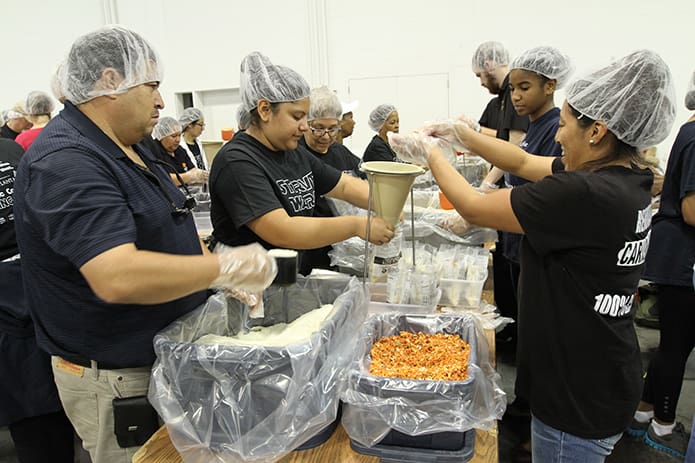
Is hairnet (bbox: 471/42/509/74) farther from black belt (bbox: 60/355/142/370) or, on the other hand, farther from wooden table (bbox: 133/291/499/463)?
black belt (bbox: 60/355/142/370)

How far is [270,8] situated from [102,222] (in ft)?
19.4

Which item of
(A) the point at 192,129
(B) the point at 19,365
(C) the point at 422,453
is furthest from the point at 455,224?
(A) the point at 192,129

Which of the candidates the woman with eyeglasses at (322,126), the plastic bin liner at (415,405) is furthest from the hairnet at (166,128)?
the plastic bin liner at (415,405)

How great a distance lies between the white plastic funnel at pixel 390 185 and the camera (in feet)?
3.82

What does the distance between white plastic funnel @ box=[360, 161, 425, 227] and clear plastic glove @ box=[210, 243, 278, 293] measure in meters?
0.38

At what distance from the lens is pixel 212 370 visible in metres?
0.90

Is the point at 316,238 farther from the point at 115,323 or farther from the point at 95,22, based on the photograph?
the point at 95,22

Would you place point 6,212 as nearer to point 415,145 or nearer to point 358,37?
point 415,145

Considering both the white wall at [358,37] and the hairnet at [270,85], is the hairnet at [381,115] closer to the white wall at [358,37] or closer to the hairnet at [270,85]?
the white wall at [358,37]

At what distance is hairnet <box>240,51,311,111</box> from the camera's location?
58.6 inches

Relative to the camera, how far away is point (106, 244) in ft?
2.71

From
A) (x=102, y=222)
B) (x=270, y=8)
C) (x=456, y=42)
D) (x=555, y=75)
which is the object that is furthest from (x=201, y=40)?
(x=102, y=222)

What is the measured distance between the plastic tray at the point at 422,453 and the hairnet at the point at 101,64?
97cm

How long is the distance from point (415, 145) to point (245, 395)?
869 mm
